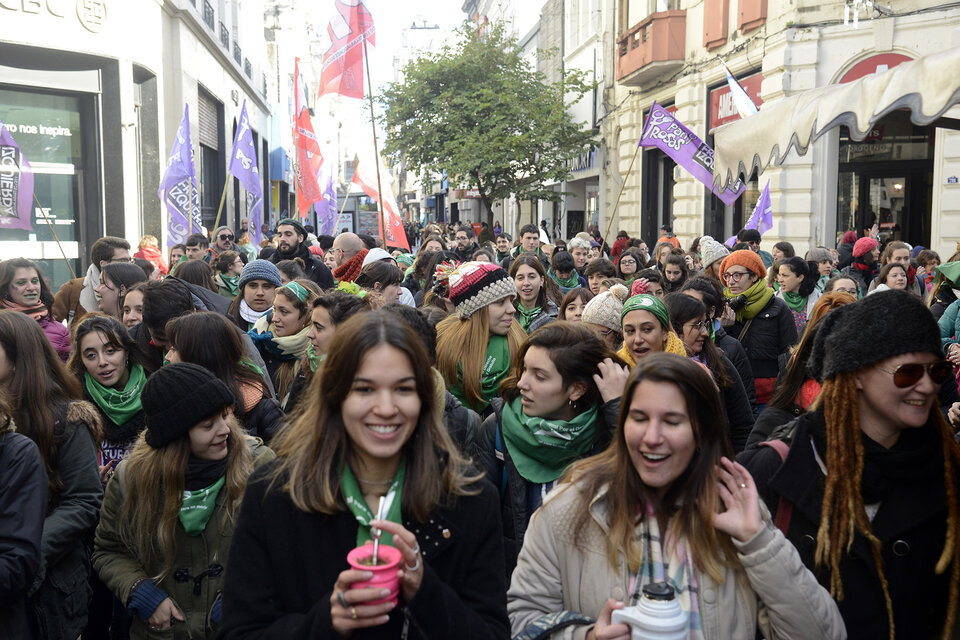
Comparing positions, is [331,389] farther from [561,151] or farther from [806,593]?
[561,151]

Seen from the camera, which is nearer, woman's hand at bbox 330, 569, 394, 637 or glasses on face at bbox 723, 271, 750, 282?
woman's hand at bbox 330, 569, 394, 637

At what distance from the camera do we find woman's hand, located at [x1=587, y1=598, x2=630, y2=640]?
2.16 m

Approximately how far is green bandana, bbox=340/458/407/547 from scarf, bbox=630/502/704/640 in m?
0.68

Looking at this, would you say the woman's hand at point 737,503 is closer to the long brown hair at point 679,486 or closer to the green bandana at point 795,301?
the long brown hair at point 679,486

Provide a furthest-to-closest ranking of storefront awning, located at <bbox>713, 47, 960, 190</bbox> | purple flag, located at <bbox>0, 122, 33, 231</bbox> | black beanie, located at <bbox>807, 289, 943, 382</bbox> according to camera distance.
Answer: purple flag, located at <bbox>0, 122, 33, 231</bbox> → storefront awning, located at <bbox>713, 47, 960, 190</bbox> → black beanie, located at <bbox>807, 289, 943, 382</bbox>

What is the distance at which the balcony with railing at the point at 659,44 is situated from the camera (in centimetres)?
1995

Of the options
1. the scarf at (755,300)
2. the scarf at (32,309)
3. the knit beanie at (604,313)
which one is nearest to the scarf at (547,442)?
the knit beanie at (604,313)

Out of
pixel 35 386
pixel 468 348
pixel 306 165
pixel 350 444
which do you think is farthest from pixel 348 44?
pixel 350 444

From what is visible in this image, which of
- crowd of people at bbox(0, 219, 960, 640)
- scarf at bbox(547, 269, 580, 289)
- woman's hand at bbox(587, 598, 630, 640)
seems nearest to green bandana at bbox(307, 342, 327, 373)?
crowd of people at bbox(0, 219, 960, 640)

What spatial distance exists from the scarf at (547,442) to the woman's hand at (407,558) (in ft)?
4.67

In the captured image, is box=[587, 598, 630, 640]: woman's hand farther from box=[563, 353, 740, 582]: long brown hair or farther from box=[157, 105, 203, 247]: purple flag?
box=[157, 105, 203, 247]: purple flag

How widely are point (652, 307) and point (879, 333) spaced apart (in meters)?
1.98

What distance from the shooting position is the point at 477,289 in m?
5.11

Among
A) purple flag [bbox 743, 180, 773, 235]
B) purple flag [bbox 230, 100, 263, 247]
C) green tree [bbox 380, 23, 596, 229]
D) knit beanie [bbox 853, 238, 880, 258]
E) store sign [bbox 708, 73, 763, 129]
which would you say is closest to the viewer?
knit beanie [bbox 853, 238, 880, 258]
